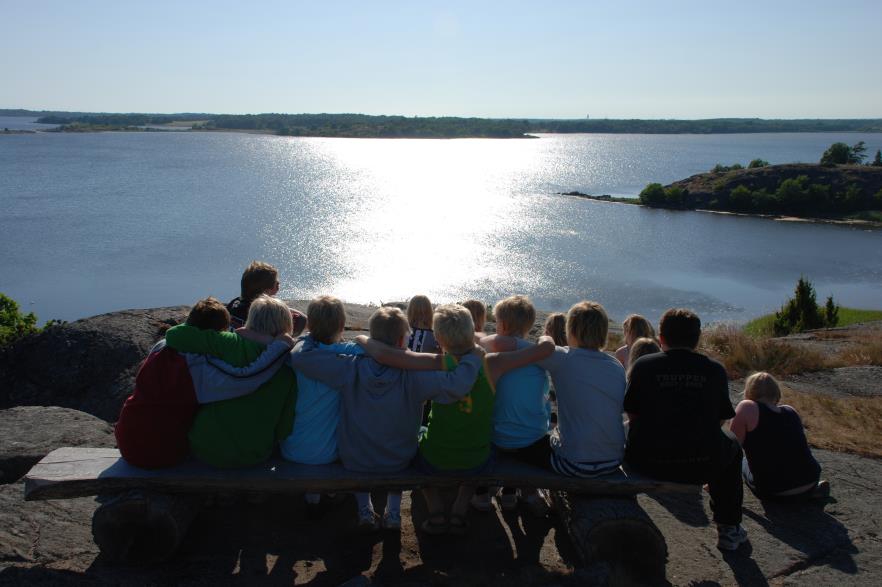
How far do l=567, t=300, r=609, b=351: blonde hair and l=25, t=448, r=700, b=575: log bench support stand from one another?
2.41 feet

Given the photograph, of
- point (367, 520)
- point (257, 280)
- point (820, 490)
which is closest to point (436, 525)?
point (367, 520)

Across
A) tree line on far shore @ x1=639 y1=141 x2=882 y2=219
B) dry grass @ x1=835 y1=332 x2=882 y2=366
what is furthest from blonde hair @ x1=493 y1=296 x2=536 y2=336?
tree line on far shore @ x1=639 y1=141 x2=882 y2=219

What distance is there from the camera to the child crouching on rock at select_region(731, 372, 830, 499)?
4270 mm

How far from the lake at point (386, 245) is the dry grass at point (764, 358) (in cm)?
1093

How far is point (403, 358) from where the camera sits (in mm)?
3551

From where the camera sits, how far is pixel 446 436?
3.70 m

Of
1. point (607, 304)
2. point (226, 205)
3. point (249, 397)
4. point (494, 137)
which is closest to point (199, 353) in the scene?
point (249, 397)

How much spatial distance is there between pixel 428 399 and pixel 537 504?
118cm

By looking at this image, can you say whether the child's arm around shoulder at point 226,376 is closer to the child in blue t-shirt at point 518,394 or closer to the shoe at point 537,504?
the child in blue t-shirt at point 518,394

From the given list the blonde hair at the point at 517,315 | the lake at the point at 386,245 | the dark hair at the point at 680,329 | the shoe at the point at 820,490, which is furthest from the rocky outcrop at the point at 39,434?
the lake at the point at 386,245

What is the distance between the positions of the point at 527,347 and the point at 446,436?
652 millimetres

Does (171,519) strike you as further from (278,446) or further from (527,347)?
(527,347)

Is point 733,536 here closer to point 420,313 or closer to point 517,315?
point 517,315

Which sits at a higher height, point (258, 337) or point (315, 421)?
point (258, 337)
